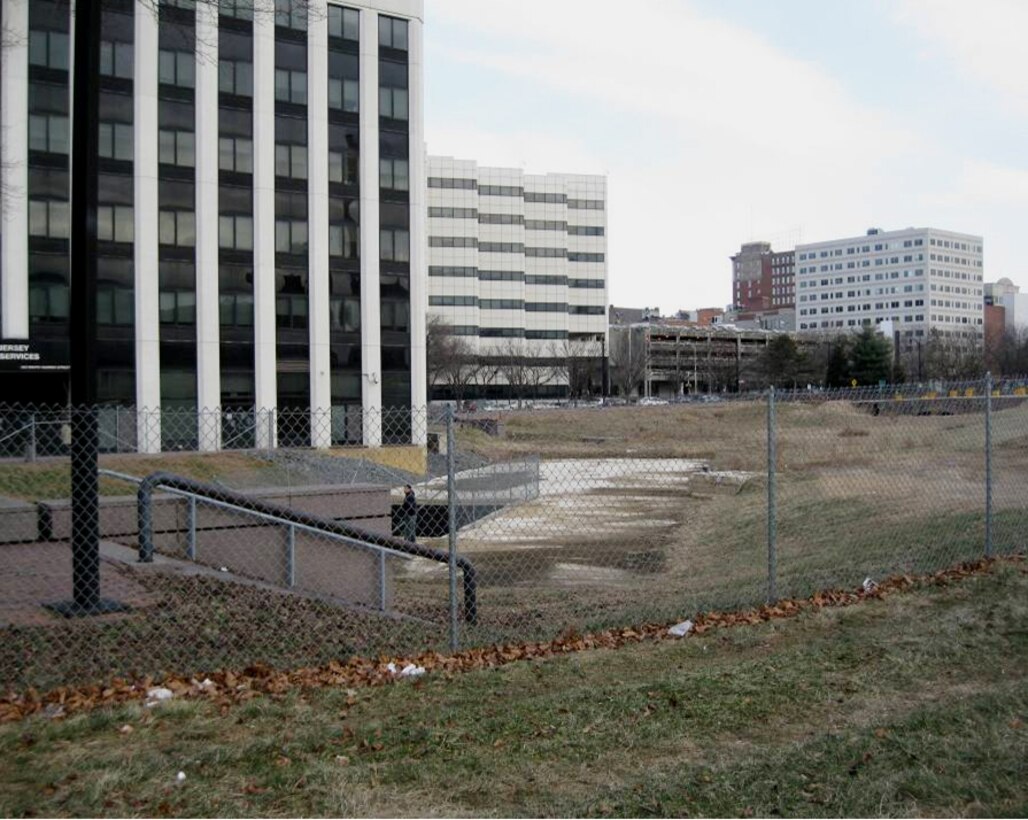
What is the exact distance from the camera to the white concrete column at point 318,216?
4444 cm

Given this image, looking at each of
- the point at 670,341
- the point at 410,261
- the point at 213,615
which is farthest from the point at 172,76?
the point at 670,341

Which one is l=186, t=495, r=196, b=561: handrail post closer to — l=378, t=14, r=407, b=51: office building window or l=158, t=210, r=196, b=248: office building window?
l=158, t=210, r=196, b=248: office building window

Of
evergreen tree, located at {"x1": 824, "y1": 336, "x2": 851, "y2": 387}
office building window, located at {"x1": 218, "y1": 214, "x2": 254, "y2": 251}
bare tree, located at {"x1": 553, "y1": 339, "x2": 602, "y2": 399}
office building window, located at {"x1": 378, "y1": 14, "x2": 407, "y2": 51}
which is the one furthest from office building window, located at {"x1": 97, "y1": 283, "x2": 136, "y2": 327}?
bare tree, located at {"x1": 553, "y1": 339, "x2": 602, "y2": 399}

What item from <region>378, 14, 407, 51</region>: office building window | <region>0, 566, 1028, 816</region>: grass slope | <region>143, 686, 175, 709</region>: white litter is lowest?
<region>143, 686, 175, 709</region>: white litter

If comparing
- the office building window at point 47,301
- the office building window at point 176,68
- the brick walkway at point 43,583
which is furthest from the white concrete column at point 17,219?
the brick walkway at point 43,583

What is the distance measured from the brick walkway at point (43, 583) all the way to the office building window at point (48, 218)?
109 feet

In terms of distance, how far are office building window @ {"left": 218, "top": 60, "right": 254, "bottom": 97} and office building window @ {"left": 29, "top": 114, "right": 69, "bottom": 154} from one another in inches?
263

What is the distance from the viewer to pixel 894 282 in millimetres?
144000

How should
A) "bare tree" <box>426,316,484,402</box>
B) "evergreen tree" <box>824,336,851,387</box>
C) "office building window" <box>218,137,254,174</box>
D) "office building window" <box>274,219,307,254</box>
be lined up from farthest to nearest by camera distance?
"bare tree" <box>426,316,484,402</box>, "evergreen tree" <box>824,336,851,387</box>, "office building window" <box>274,219,307,254</box>, "office building window" <box>218,137,254,174</box>

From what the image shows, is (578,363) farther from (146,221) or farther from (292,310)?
(146,221)

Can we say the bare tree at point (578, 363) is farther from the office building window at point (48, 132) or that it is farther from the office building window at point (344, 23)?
the office building window at point (48, 132)

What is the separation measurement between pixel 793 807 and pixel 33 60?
43.0m

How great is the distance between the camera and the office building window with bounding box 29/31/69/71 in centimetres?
3925

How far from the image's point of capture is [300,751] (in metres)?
5.32
